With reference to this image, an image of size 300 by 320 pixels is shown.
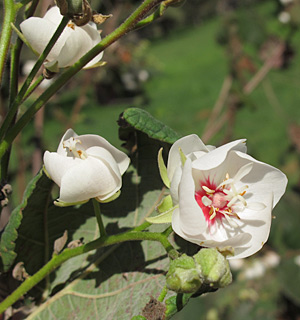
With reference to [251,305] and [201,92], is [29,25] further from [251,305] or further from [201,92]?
[201,92]

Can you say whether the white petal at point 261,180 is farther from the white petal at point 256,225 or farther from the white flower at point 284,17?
the white flower at point 284,17

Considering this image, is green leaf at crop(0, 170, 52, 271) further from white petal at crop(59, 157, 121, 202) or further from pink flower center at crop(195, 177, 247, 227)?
pink flower center at crop(195, 177, 247, 227)

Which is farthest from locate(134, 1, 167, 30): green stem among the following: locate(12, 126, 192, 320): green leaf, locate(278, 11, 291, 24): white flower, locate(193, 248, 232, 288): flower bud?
locate(278, 11, 291, 24): white flower

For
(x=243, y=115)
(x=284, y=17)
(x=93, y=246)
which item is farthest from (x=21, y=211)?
(x=243, y=115)

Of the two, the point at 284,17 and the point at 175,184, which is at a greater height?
the point at 175,184

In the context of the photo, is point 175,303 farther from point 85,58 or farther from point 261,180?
point 85,58

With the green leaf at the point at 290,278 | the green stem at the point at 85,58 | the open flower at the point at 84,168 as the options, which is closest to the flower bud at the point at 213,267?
the open flower at the point at 84,168

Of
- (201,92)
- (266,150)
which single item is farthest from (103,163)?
(201,92)
